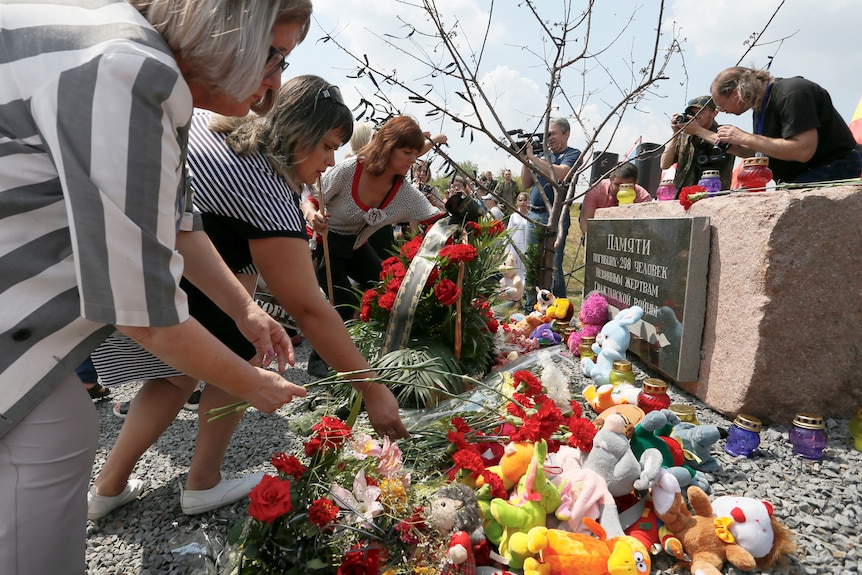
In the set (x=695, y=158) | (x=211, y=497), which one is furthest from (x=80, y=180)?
(x=695, y=158)

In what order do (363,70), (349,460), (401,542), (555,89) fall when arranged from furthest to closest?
(555,89) < (363,70) < (349,460) < (401,542)

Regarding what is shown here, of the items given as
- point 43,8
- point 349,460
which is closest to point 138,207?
point 43,8

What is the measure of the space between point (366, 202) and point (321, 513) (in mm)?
2575

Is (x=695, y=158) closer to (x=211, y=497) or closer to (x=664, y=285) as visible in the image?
(x=664, y=285)

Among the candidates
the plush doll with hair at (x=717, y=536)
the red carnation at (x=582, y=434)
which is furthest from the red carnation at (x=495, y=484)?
the plush doll with hair at (x=717, y=536)

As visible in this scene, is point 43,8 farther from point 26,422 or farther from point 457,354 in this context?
point 457,354

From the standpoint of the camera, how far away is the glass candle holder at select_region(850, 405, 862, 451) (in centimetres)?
230

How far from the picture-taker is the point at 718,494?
2.01 m

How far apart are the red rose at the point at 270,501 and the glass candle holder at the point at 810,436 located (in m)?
2.15

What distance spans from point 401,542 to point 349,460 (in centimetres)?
27

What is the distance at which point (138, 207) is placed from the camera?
76cm

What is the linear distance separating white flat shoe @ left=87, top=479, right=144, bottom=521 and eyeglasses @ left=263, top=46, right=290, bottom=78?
5.94ft

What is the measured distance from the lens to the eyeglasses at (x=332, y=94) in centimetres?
182

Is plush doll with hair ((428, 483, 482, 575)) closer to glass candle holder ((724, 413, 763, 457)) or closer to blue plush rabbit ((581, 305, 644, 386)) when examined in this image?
glass candle holder ((724, 413, 763, 457))
